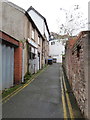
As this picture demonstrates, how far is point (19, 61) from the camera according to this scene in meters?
9.05

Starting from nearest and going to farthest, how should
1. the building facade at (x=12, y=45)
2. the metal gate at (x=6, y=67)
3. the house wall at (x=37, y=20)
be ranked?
1. the metal gate at (x=6, y=67)
2. the building facade at (x=12, y=45)
3. the house wall at (x=37, y=20)

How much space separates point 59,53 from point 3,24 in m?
33.4

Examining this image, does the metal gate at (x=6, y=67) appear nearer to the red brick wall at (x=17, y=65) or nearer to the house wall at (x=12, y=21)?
the red brick wall at (x=17, y=65)

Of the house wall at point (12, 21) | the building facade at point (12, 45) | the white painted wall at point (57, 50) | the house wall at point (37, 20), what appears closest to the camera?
the building facade at point (12, 45)

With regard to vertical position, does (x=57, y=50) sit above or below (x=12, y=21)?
above

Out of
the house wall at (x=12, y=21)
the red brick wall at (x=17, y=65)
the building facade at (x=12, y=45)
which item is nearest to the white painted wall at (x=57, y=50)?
the building facade at (x=12, y=45)

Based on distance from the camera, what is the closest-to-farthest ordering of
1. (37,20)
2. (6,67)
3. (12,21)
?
(6,67)
(12,21)
(37,20)

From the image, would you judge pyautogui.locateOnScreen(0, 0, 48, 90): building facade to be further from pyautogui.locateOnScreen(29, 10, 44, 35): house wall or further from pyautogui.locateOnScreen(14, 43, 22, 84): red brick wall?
pyautogui.locateOnScreen(29, 10, 44, 35): house wall

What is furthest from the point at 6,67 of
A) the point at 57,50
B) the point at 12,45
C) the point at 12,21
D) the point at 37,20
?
the point at 57,50

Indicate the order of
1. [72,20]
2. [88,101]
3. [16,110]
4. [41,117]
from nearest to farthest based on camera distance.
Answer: [88,101], [41,117], [16,110], [72,20]

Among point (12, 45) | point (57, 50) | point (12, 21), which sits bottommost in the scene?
point (12, 45)

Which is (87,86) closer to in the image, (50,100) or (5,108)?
(50,100)

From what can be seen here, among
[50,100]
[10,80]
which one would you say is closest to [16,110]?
[50,100]

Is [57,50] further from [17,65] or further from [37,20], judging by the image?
[17,65]
